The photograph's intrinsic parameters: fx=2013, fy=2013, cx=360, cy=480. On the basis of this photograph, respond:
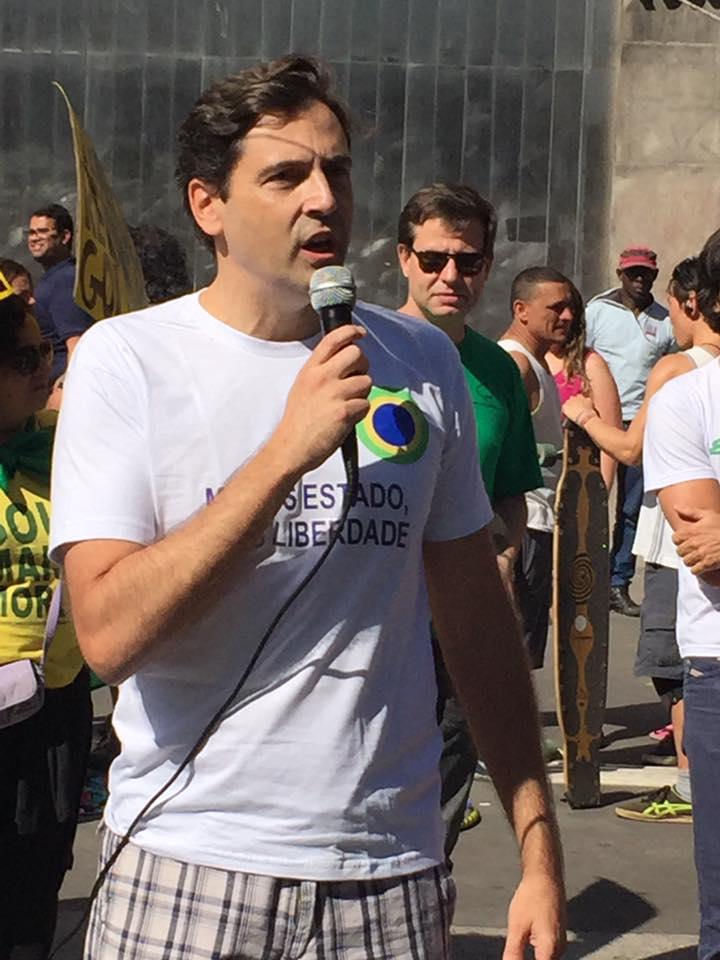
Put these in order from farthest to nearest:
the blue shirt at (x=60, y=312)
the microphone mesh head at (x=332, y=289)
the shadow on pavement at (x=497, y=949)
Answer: the blue shirt at (x=60, y=312), the shadow on pavement at (x=497, y=949), the microphone mesh head at (x=332, y=289)

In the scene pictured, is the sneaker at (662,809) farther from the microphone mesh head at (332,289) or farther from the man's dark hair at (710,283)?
the microphone mesh head at (332,289)

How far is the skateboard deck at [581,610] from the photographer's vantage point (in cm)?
720

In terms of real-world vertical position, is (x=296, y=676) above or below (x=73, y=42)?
below

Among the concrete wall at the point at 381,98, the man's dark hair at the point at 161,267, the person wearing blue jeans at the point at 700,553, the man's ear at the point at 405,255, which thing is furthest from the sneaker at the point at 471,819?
the concrete wall at the point at 381,98

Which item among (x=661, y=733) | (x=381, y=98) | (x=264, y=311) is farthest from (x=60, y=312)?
(x=264, y=311)

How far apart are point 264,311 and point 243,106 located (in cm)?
28

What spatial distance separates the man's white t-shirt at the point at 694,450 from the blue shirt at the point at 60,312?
490 cm

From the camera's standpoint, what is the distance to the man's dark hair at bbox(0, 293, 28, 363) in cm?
468

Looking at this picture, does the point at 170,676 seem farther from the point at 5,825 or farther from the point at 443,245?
the point at 443,245

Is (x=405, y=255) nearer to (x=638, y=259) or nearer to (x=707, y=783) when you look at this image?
(x=707, y=783)

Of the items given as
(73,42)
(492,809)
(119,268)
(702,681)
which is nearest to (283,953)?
(702,681)

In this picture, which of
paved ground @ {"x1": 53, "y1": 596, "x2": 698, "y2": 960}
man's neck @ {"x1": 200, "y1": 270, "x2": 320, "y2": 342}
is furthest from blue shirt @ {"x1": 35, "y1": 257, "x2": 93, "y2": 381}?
man's neck @ {"x1": 200, "y1": 270, "x2": 320, "y2": 342}

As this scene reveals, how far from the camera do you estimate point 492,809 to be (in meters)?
7.25

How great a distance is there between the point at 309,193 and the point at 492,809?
16.2 feet
